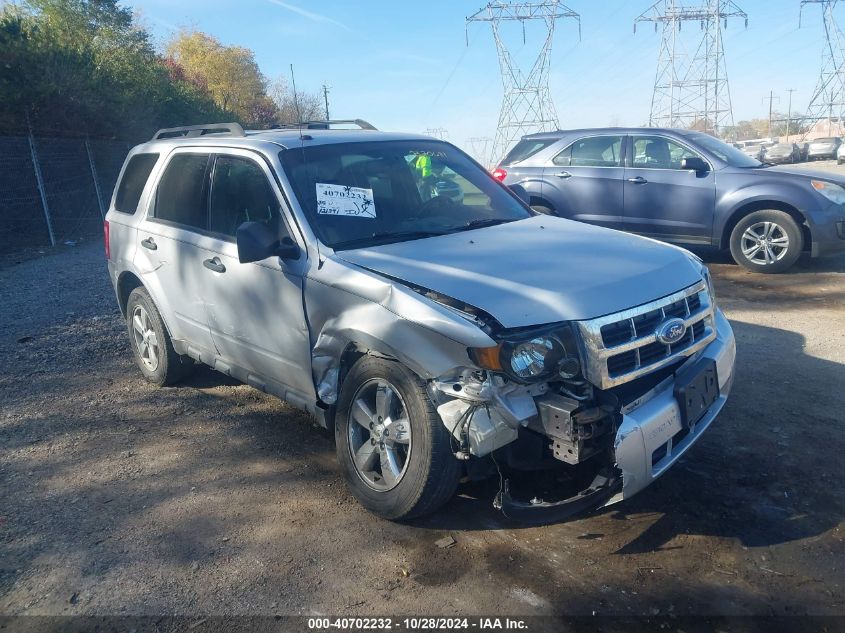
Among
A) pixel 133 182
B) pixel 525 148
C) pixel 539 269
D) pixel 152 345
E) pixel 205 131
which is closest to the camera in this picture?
pixel 539 269

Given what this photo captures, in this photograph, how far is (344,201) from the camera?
4113 mm

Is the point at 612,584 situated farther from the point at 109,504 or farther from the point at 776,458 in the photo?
the point at 109,504

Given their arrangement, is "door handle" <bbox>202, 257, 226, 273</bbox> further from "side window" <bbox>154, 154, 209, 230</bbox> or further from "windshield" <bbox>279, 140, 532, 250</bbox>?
"windshield" <bbox>279, 140, 532, 250</bbox>

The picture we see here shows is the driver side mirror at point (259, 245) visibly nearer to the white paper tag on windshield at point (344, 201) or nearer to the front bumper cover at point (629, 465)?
the white paper tag on windshield at point (344, 201)

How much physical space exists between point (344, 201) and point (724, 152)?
6.82 metres


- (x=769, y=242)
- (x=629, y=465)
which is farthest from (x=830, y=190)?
(x=629, y=465)

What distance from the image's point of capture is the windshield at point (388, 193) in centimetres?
404

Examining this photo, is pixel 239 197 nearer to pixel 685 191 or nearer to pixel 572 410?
pixel 572 410

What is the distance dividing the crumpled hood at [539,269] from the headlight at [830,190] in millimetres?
5453

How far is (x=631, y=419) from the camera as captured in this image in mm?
2979

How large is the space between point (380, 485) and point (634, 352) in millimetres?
1402

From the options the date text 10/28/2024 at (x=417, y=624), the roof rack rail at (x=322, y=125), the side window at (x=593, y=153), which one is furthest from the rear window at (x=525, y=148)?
the date text 10/28/2024 at (x=417, y=624)

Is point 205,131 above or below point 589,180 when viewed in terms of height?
above

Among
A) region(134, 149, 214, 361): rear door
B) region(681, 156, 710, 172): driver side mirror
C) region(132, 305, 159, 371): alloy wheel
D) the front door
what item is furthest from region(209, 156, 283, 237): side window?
region(681, 156, 710, 172): driver side mirror
